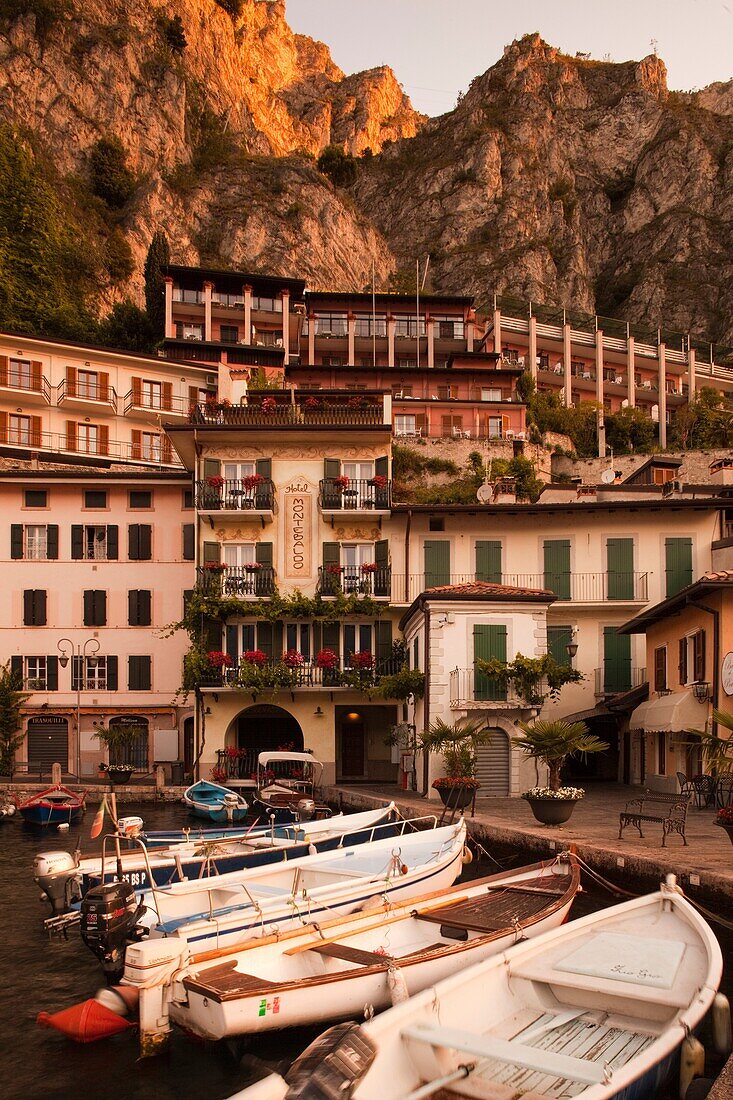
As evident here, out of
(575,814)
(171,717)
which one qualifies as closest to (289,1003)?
(575,814)

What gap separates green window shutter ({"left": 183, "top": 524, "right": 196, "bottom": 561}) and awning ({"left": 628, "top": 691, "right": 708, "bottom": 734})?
2308 centimetres

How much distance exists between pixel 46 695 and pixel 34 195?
46.8 metres

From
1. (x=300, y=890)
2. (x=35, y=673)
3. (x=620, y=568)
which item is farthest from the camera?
(x=35, y=673)

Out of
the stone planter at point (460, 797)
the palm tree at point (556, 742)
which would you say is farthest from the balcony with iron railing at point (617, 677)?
the palm tree at point (556, 742)

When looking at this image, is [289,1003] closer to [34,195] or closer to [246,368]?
[246,368]

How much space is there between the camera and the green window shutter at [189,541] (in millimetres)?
45469

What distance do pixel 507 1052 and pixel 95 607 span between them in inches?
1534

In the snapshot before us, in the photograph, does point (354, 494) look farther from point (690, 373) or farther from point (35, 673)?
point (690, 373)

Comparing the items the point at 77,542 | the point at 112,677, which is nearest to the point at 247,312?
the point at 77,542

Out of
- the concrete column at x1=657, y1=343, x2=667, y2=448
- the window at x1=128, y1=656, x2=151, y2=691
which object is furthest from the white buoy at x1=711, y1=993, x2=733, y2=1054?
the concrete column at x1=657, y1=343, x2=667, y2=448

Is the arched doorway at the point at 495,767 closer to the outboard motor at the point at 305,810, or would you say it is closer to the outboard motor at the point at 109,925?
the outboard motor at the point at 305,810

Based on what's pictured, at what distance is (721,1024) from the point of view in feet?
34.9

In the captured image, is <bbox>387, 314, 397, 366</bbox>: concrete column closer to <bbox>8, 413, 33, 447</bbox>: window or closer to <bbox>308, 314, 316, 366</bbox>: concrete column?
<bbox>308, 314, 316, 366</bbox>: concrete column

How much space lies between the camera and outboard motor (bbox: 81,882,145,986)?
13.2 m
